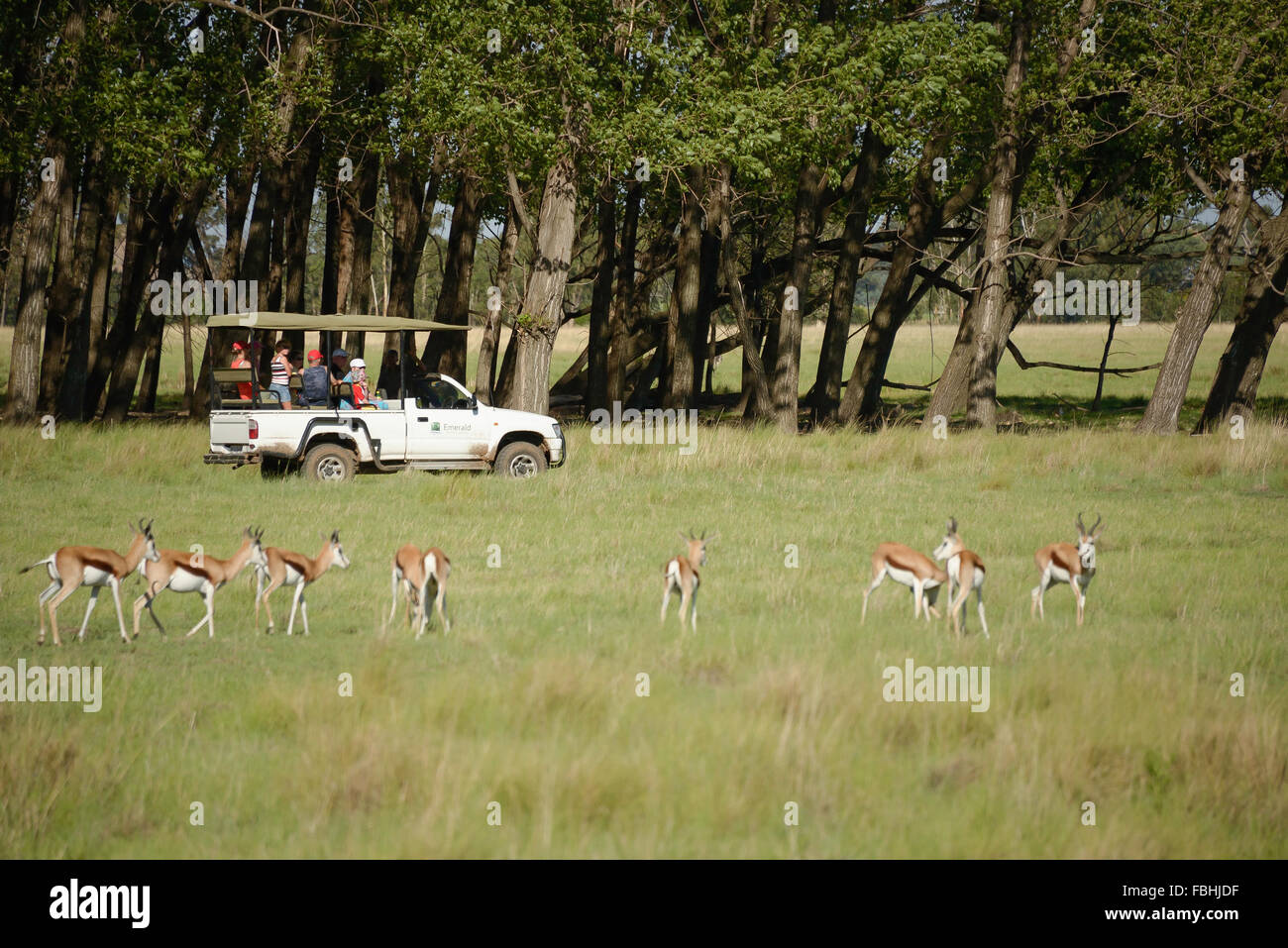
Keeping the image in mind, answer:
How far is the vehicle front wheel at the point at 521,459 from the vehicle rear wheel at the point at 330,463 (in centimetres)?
226

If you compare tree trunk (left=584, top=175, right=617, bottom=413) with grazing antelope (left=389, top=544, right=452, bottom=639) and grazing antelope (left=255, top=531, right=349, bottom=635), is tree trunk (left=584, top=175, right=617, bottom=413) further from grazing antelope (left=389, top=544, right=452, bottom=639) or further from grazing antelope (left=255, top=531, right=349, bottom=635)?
grazing antelope (left=389, top=544, right=452, bottom=639)

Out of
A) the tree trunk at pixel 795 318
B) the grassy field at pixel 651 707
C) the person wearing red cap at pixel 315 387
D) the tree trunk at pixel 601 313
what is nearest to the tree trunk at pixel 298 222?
the tree trunk at pixel 601 313

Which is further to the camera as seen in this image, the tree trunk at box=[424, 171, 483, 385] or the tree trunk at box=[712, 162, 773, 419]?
the tree trunk at box=[424, 171, 483, 385]

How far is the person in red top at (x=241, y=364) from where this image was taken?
18.9m

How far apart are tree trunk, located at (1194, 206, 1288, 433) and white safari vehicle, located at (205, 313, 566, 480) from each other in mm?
16418

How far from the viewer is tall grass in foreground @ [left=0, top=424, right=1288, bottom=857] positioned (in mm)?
6312

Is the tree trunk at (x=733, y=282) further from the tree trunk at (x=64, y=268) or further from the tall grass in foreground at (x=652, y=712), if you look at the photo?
the tall grass in foreground at (x=652, y=712)

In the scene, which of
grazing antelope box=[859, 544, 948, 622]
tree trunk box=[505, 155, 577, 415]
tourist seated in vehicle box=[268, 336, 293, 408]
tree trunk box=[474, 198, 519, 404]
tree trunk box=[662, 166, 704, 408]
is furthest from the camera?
tree trunk box=[474, 198, 519, 404]

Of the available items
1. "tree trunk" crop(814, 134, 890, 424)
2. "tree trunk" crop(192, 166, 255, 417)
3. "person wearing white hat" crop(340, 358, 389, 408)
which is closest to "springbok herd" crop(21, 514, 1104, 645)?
"person wearing white hat" crop(340, 358, 389, 408)

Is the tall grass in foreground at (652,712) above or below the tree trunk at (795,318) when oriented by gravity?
below

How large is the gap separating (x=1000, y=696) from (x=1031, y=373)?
5679 cm

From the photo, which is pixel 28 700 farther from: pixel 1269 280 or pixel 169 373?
pixel 169 373
